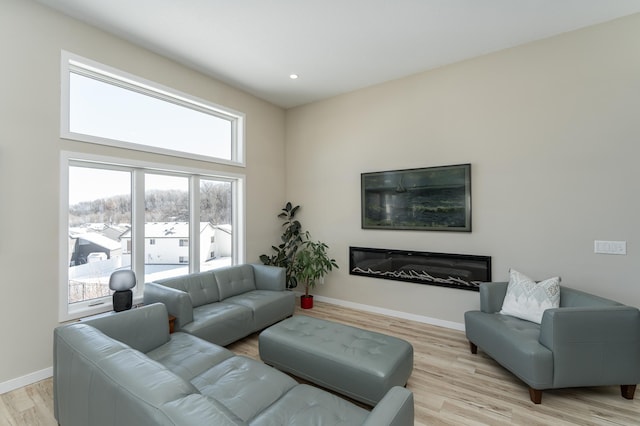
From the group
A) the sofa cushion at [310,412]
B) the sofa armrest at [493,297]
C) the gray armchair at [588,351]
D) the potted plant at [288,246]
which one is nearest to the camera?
the sofa cushion at [310,412]

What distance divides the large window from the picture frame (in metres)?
2.04

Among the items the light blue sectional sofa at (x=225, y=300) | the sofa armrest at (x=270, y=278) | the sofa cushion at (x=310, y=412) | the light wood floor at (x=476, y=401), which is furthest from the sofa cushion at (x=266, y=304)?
the sofa cushion at (x=310, y=412)

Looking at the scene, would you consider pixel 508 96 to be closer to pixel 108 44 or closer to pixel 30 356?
pixel 108 44

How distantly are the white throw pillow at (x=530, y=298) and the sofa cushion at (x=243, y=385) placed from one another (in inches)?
88.0

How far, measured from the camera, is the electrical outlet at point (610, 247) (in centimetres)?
276

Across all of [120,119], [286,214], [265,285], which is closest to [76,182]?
[120,119]

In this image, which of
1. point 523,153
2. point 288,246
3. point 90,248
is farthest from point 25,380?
point 523,153

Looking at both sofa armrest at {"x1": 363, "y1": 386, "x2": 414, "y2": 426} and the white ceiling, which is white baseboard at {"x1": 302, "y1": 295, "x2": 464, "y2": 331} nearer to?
sofa armrest at {"x1": 363, "y1": 386, "x2": 414, "y2": 426}

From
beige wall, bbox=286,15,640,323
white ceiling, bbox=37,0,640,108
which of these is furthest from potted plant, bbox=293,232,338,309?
white ceiling, bbox=37,0,640,108

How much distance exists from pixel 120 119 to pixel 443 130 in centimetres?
387

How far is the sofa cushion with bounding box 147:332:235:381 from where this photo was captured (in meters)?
1.91

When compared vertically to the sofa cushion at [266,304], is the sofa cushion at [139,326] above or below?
above

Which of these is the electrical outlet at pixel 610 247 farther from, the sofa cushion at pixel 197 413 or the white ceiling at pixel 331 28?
the sofa cushion at pixel 197 413

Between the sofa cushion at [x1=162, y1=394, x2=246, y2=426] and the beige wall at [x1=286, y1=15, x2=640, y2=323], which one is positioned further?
the beige wall at [x1=286, y1=15, x2=640, y2=323]
